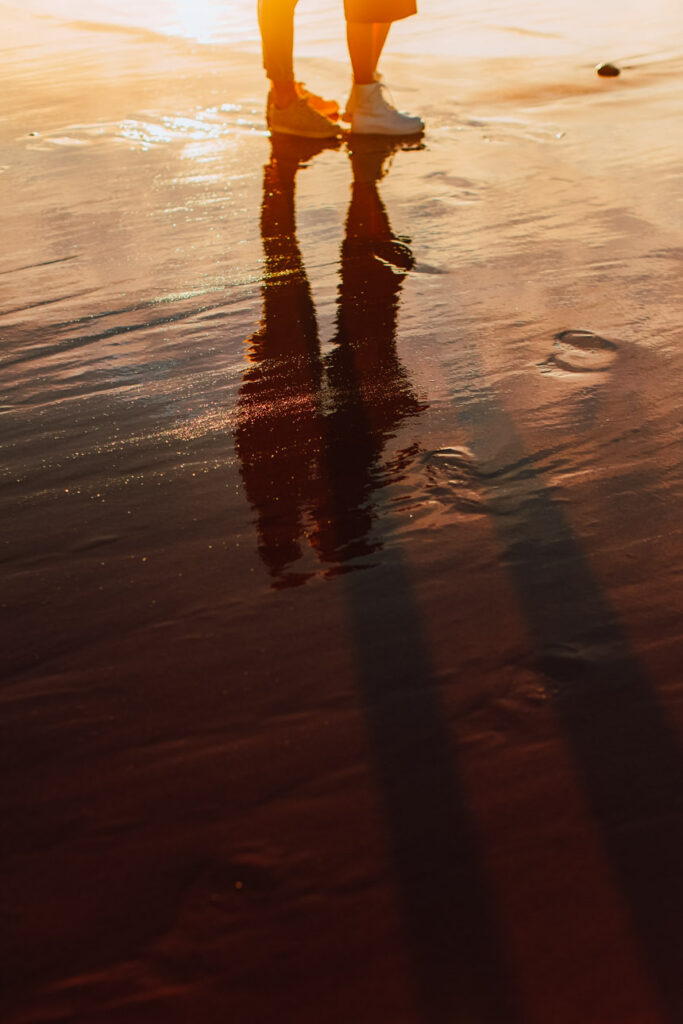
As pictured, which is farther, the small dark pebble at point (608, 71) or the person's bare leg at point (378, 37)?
the small dark pebble at point (608, 71)

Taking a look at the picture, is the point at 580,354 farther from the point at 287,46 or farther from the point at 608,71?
the point at 608,71

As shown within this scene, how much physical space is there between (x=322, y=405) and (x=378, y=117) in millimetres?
2641

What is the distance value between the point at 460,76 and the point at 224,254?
3.16 m

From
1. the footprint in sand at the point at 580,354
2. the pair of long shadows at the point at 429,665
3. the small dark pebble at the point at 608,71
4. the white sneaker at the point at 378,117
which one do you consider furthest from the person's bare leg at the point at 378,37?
the footprint in sand at the point at 580,354

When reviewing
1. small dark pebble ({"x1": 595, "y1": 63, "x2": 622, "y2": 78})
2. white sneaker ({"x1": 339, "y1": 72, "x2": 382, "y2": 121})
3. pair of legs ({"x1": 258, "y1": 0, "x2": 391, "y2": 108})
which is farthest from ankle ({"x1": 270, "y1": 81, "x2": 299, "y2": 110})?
small dark pebble ({"x1": 595, "y1": 63, "x2": 622, "y2": 78})

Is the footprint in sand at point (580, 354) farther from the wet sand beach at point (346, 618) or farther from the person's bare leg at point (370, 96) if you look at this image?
the person's bare leg at point (370, 96)

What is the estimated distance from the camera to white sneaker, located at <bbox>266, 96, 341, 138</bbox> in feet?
13.5

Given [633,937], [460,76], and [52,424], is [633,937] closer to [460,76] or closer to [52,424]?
[52,424]

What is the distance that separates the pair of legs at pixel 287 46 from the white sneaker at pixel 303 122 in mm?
53

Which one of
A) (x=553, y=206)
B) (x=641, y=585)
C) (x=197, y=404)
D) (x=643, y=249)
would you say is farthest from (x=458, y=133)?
(x=641, y=585)

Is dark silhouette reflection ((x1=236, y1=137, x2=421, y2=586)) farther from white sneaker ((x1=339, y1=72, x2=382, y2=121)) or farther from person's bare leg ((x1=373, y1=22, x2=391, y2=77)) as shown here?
person's bare leg ((x1=373, y1=22, x2=391, y2=77))

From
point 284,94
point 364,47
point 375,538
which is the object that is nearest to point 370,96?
point 364,47

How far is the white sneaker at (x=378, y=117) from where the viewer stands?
159 inches

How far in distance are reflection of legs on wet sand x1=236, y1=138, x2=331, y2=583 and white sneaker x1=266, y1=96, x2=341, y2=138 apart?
1.44 m
